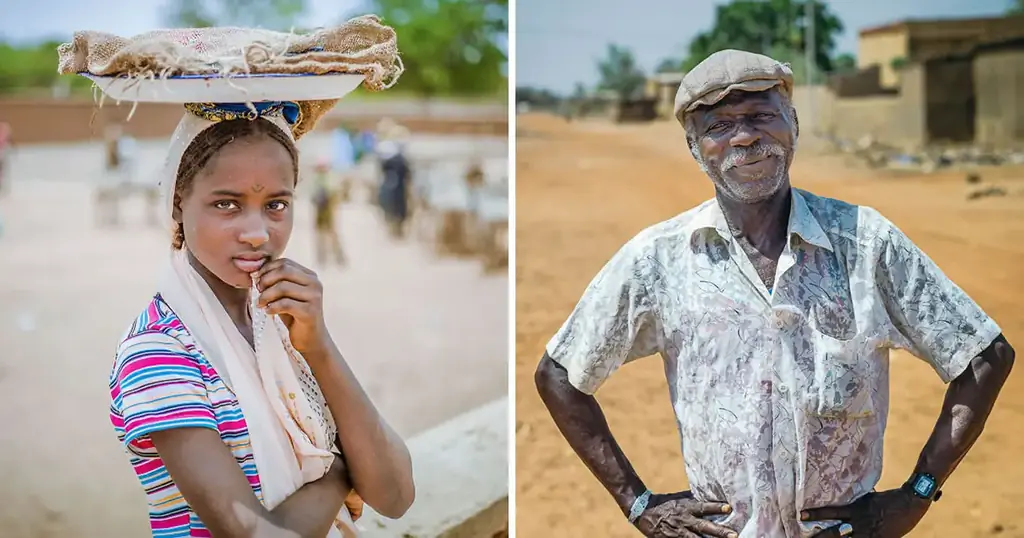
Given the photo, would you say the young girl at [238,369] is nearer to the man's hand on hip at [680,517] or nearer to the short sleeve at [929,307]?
the man's hand on hip at [680,517]

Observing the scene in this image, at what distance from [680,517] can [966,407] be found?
2.46 feet

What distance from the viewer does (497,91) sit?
29.7 metres

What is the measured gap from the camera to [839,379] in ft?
8.85

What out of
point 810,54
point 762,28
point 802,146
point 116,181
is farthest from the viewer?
point 116,181

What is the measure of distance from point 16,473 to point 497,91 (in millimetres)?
23489

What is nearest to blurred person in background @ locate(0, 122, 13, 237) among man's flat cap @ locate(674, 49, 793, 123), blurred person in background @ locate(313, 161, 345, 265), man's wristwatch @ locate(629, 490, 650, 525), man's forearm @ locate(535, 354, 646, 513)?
blurred person in background @ locate(313, 161, 345, 265)

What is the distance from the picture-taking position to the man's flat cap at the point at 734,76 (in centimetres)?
268

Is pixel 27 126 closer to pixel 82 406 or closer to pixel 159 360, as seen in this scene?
pixel 82 406

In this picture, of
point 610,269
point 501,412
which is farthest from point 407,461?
point 501,412

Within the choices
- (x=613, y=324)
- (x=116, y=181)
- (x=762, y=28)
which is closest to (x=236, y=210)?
(x=613, y=324)

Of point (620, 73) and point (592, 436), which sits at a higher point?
point (620, 73)

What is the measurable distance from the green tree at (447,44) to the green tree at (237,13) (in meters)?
9.69

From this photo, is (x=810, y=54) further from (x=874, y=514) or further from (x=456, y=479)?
(x=874, y=514)

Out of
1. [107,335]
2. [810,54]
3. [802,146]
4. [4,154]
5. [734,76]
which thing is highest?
[810,54]
